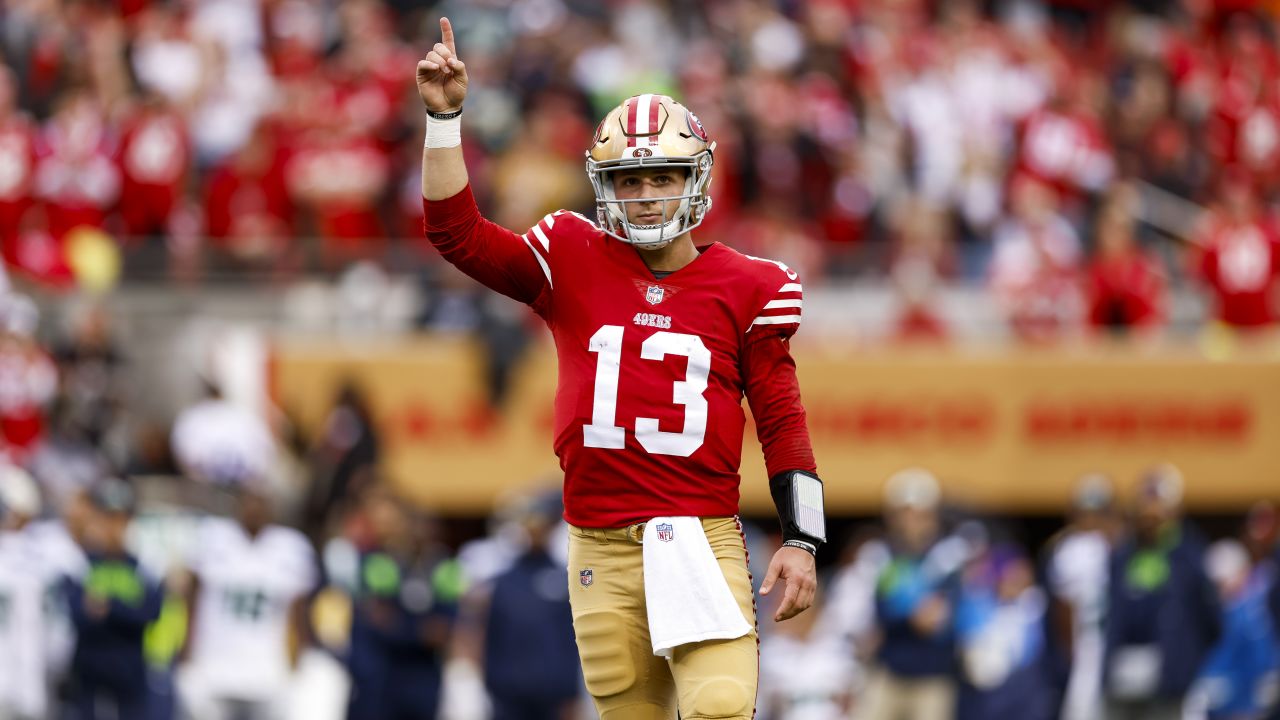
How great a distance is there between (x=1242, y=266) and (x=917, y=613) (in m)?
5.05

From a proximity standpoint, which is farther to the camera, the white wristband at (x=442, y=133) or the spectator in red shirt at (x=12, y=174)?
the spectator in red shirt at (x=12, y=174)

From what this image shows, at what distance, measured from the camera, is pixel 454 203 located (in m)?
5.28

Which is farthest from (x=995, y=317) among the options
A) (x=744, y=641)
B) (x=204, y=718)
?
(x=744, y=641)

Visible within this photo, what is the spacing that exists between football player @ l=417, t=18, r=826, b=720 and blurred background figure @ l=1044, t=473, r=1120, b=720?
21.2 ft

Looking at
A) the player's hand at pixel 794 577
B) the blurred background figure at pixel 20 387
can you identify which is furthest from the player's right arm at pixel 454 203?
the blurred background figure at pixel 20 387

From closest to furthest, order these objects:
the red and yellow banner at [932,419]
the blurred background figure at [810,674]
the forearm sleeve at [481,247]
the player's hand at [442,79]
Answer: the player's hand at [442,79]
the forearm sleeve at [481,247]
the blurred background figure at [810,674]
the red and yellow banner at [932,419]

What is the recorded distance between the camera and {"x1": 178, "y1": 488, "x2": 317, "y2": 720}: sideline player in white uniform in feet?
35.7

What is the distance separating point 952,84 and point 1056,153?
40.2 inches

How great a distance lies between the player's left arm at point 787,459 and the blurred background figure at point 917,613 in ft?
17.5

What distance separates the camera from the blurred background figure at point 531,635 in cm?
1065

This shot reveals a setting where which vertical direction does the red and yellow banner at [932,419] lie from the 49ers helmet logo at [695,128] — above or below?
below

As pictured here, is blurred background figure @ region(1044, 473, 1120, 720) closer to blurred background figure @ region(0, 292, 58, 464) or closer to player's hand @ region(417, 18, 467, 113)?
blurred background figure @ region(0, 292, 58, 464)

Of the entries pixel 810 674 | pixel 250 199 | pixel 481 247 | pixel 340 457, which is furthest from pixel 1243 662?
pixel 481 247

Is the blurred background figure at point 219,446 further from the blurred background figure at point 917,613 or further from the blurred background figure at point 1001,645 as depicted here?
the blurred background figure at point 1001,645
